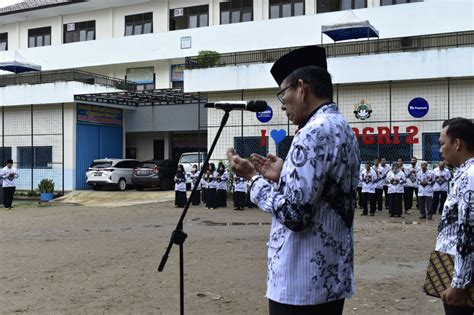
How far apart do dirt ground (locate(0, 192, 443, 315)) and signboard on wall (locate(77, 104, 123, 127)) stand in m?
12.9

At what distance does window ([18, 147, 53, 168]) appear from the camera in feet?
88.5

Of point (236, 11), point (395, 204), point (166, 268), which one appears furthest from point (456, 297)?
point (236, 11)

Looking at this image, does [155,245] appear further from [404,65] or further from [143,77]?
[143,77]

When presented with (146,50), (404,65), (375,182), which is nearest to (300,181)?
(375,182)

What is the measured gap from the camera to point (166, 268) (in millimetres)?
7875

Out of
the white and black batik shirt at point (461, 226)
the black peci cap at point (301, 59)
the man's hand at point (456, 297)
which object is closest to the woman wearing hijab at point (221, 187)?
the white and black batik shirt at point (461, 226)

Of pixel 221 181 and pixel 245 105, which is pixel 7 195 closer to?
pixel 221 181

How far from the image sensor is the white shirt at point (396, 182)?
1571cm

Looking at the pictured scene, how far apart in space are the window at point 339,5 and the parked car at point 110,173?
474 inches

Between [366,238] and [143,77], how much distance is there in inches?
881

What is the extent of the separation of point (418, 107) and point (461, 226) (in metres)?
17.9

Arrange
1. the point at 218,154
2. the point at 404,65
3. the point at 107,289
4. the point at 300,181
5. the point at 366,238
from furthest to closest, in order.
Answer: the point at 218,154 < the point at 404,65 < the point at 366,238 < the point at 107,289 < the point at 300,181

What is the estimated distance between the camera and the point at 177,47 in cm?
2927

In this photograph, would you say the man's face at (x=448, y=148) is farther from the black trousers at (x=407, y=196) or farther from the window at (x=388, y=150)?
the window at (x=388, y=150)
